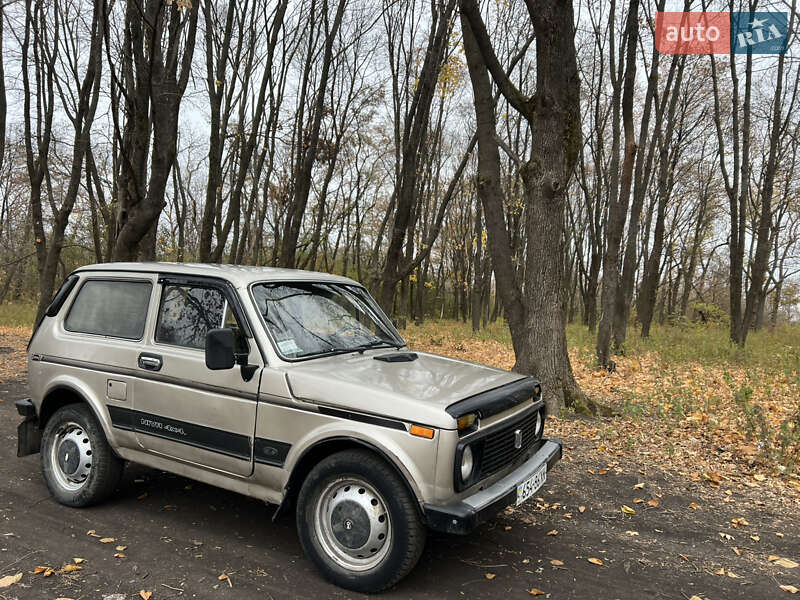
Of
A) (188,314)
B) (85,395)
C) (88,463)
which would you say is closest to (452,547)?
(188,314)

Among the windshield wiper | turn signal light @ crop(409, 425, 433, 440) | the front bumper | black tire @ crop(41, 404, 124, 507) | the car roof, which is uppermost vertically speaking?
the car roof

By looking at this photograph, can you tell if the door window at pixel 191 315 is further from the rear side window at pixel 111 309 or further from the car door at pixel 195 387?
the rear side window at pixel 111 309

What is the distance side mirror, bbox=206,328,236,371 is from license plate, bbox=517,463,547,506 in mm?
2074

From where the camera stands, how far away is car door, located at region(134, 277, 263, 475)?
12.3 feet

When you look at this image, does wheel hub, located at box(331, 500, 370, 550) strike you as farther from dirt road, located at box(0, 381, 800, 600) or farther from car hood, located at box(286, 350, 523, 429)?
car hood, located at box(286, 350, 523, 429)

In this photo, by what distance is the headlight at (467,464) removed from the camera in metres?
3.17

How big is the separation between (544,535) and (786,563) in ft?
5.57

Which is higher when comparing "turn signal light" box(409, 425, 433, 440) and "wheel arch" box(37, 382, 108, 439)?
"turn signal light" box(409, 425, 433, 440)

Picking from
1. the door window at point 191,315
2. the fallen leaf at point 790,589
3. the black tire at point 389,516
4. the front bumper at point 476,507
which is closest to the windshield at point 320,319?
the door window at point 191,315

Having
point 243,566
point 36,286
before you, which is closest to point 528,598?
point 243,566

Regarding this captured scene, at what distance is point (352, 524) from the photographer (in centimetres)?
335

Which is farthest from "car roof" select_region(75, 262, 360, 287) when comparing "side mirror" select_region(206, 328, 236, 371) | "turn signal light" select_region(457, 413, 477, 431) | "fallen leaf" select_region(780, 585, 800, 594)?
"fallen leaf" select_region(780, 585, 800, 594)

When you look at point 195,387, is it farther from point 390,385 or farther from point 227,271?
point 390,385

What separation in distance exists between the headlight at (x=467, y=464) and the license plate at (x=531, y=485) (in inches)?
17.4
